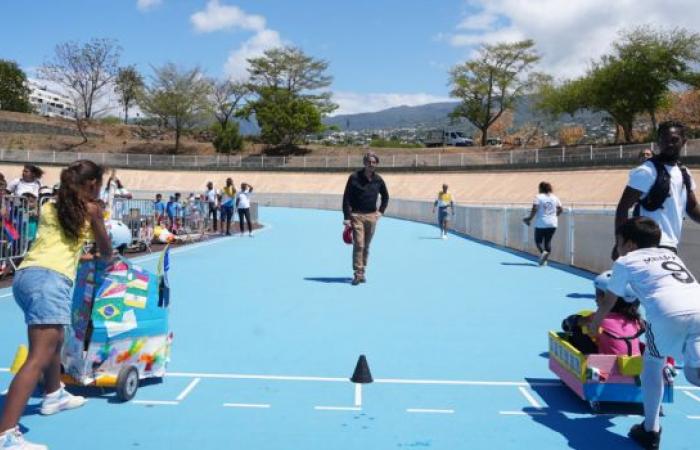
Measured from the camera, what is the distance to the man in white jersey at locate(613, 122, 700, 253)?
511 centimetres

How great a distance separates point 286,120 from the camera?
75.4m

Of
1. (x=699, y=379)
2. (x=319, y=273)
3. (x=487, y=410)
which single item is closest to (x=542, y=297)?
(x=319, y=273)

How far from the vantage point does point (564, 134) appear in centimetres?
9319

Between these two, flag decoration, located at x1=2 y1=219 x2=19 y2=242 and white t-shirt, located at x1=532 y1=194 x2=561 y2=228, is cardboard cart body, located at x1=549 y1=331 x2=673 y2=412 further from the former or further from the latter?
flag decoration, located at x1=2 y1=219 x2=19 y2=242

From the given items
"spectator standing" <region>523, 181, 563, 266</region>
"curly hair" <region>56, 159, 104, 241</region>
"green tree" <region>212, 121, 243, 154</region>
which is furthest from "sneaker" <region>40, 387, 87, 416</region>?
"green tree" <region>212, 121, 243, 154</region>

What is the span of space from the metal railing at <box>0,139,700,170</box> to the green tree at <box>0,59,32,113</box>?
41385 millimetres

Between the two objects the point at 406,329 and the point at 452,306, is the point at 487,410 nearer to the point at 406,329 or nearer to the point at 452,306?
the point at 406,329

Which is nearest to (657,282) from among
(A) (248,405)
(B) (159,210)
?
(A) (248,405)

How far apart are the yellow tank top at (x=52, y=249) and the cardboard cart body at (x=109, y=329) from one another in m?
0.69

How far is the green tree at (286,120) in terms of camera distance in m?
75.8

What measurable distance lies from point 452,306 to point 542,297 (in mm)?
1683

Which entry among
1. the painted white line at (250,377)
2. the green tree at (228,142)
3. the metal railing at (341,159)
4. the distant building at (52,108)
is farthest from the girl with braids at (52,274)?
the distant building at (52,108)

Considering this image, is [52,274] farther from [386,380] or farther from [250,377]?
[386,380]

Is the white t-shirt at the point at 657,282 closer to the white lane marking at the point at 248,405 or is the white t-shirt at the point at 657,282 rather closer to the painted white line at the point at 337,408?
the painted white line at the point at 337,408
